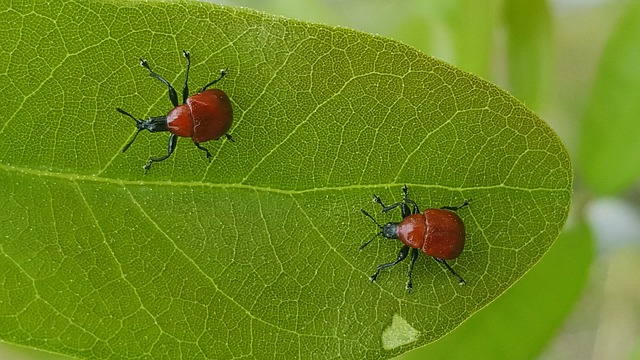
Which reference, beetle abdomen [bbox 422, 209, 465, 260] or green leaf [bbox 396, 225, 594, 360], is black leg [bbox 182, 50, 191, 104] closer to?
beetle abdomen [bbox 422, 209, 465, 260]

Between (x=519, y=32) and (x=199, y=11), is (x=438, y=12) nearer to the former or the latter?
(x=519, y=32)

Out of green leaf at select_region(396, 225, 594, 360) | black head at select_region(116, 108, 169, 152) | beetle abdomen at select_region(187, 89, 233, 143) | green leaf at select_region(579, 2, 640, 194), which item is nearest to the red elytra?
beetle abdomen at select_region(187, 89, 233, 143)

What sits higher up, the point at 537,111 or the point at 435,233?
the point at 537,111

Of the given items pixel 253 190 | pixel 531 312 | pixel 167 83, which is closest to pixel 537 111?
pixel 531 312

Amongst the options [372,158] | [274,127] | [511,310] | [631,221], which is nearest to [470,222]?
[372,158]

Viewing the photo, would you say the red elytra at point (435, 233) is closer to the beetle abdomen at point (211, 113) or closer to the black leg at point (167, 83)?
the beetle abdomen at point (211, 113)

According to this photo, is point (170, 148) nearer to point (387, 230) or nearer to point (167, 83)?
point (167, 83)
